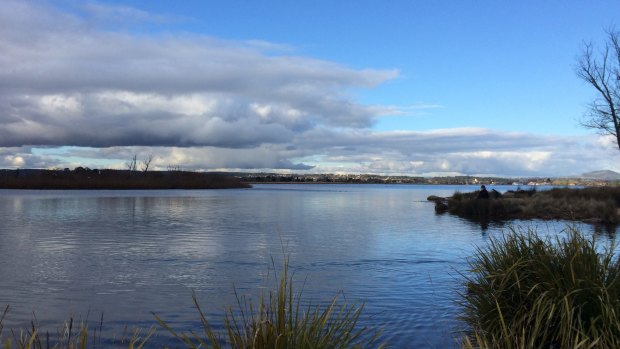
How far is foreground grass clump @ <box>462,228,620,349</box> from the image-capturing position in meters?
6.33

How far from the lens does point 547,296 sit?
7.07m

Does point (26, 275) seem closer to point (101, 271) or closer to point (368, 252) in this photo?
point (101, 271)

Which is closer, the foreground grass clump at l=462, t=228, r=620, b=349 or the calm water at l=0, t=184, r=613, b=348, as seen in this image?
the foreground grass clump at l=462, t=228, r=620, b=349

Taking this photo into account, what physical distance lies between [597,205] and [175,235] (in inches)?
1119

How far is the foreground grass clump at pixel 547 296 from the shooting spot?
20.8ft

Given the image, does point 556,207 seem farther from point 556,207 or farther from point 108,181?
point 108,181

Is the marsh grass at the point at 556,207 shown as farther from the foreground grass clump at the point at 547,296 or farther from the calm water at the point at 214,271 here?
the foreground grass clump at the point at 547,296

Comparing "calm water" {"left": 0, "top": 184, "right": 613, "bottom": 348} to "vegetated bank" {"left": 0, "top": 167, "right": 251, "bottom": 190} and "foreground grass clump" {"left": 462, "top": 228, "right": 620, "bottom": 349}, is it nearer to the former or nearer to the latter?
"foreground grass clump" {"left": 462, "top": 228, "right": 620, "bottom": 349}

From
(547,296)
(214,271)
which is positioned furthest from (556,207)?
(547,296)

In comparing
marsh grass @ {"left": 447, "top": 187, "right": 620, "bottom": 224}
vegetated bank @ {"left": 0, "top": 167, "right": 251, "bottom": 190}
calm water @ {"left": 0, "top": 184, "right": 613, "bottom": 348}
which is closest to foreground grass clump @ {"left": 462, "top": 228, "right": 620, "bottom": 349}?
calm water @ {"left": 0, "top": 184, "right": 613, "bottom": 348}

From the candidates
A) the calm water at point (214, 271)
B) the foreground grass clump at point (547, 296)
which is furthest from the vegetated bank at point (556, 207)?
the foreground grass clump at point (547, 296)

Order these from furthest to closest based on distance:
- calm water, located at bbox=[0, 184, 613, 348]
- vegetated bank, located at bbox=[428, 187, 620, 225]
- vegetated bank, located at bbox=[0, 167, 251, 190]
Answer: vegetated bank, located at bbox=[0, 167, 251, 190] → vegetated bank, located at bbox=[428, 187, 620, 225] → calm water, located at bbox=[0, 184, 613, 348]

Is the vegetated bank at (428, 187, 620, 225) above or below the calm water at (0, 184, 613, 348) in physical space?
above

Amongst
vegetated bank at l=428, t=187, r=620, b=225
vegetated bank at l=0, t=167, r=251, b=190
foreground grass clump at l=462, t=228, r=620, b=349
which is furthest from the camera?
vegetated bank at l=0, t=167, r=251, b=190
